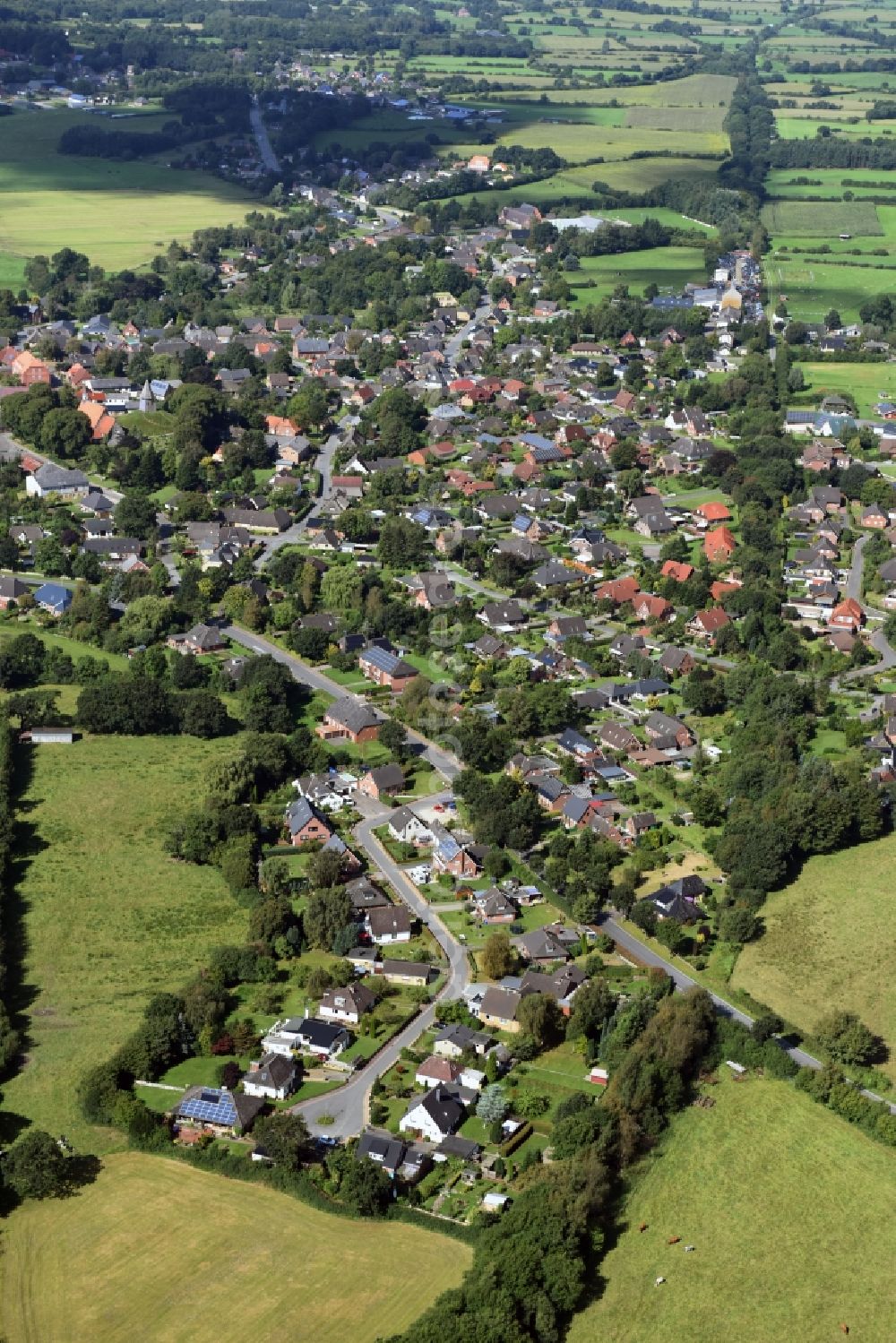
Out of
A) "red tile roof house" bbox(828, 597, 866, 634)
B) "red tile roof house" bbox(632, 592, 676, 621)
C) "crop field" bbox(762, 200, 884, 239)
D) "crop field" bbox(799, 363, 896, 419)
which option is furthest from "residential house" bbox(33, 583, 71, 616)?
"crop field" bbox(762, 200, 884, 239)

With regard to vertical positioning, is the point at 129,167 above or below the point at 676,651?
above

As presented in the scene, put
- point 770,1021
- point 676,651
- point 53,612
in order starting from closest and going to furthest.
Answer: point 770,1021 < point 676,651 < point 53,612

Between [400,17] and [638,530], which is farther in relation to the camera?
[400,17]

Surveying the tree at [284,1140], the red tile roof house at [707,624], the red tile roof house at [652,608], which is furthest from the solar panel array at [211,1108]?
the red tile roof house at [652,608]

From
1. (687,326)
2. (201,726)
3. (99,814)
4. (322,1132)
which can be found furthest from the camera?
(687,326)

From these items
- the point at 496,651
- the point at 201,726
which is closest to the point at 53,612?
the point at 201,726

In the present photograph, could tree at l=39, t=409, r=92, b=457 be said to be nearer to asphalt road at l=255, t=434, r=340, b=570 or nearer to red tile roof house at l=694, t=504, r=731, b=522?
asphalt road at l=255, t=434, r=340, b=570

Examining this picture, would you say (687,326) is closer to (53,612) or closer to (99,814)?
(53,612)
